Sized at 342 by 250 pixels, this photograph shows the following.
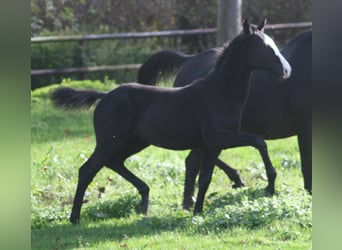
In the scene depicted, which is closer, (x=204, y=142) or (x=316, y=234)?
(x=316, y=234)

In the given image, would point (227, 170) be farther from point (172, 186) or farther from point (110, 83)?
point (110, 83)

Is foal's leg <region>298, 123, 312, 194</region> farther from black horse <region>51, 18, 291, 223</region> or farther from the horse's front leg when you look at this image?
black horse <region>51, 18, 291, 223</region>

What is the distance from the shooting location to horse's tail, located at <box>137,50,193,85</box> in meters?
8.15

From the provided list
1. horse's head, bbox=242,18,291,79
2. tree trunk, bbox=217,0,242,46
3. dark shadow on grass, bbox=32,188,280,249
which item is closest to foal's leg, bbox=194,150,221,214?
dark shadow on grass, bbox=32,188,280,249

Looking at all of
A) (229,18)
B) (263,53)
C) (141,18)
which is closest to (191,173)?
(263,53)

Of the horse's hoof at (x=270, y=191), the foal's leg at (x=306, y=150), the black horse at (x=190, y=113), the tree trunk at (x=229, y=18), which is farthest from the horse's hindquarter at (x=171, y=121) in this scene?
the tree trunk at (x=229, y=18)

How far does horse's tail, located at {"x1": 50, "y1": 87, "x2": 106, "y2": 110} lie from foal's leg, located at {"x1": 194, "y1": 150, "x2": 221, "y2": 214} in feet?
4.19

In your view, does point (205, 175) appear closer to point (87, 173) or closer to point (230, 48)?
point (87, 173)

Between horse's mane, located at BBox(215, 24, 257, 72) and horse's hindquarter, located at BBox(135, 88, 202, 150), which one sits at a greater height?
horse's mane, located at BBox(215, 24, 257, 72)

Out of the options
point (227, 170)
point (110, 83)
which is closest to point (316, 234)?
point (227, 170)

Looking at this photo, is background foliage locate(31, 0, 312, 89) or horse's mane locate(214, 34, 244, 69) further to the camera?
background foliage locate(31, 0, 312, 89)

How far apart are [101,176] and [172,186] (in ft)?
3.42

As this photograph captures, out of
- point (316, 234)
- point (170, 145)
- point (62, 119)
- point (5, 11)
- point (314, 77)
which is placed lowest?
point (62, 119)

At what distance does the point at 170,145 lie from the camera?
6.86 m
